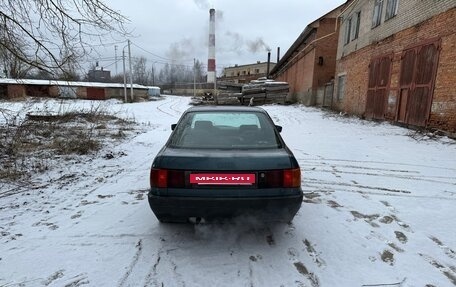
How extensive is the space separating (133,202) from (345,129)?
9.54 meters

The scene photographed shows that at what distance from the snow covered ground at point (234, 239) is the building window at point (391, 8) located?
9881 millimetres

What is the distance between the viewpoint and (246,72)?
79.9m

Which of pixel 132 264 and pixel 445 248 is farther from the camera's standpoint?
pixel 445 248

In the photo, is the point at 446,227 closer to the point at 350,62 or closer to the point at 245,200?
the point at 245,200

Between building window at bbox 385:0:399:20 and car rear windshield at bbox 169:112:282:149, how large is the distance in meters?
12.0

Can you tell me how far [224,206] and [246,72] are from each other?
79.5 metres

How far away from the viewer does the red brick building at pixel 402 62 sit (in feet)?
30.3

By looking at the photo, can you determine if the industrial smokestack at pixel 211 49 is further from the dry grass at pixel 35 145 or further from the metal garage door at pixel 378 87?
the dry grass at pixel 35 145

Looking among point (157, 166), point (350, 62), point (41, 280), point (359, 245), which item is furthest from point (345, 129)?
point (41, 280)

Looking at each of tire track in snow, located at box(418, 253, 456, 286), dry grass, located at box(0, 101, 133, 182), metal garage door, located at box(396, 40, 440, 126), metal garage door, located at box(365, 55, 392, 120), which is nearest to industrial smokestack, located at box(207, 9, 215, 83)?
metal garage door, located at box(365, 55, 392, 120)

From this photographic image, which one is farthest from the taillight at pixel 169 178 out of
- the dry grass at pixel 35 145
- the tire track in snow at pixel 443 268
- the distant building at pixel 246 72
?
the distant building at pixel 246 72

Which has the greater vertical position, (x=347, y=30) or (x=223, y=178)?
(x=347, y=30)

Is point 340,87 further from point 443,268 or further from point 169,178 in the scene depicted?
point 169,178

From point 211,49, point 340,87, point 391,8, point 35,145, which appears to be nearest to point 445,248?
point 35,145
